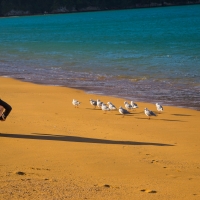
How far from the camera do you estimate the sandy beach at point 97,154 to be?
8.08 metres

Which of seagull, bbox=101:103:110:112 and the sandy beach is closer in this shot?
the sandy beach

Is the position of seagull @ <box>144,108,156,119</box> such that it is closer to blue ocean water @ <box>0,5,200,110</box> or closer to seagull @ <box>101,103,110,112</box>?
seagull @ <box>101,103,110,112</box>

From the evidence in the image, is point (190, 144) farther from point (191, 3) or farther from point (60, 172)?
point (191, 3)

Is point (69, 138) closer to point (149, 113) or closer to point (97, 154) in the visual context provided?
point (97, 154)

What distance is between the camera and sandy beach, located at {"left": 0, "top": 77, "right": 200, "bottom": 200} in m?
8.08

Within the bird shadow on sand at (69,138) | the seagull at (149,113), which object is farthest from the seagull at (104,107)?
the bird shadow on sand at (69,138)

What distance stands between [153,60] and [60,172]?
2245 cm

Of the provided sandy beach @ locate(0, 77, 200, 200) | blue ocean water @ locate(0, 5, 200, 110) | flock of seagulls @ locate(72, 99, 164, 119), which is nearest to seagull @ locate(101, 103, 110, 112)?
flock of seagulls @ locate(72, 99, 164, 119)

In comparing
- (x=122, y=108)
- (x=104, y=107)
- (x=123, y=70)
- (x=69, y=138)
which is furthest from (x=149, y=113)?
(x=123, y=70)

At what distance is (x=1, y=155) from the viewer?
961 centimetres

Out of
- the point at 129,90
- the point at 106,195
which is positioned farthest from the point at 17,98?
the point at 106,195

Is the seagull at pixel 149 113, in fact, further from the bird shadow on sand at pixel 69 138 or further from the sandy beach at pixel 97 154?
the bird shadow on sand at pixel 69 138

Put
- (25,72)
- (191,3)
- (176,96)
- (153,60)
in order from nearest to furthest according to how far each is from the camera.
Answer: (176,96)
(25,72)
(153,60)
(191,3)

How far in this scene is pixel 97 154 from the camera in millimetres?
9953
